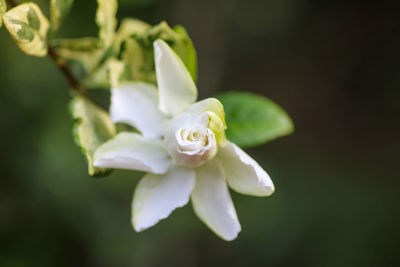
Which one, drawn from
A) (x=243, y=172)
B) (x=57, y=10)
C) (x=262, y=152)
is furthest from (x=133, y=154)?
(x=262, y=152)

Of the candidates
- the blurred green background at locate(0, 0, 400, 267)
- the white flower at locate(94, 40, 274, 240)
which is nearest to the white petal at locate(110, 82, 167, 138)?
the white flower at locate(94, 40, 274, 240)

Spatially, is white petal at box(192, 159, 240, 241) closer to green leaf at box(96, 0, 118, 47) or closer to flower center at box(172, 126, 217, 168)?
flower center at box(172, 126, 217, 168)

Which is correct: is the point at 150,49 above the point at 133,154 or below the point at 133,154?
above

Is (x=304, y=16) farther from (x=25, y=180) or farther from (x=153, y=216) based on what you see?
(x=153, y=216)

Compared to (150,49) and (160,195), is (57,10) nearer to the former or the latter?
(150,49)

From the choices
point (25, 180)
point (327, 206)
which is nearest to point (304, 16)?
point (327, 206)

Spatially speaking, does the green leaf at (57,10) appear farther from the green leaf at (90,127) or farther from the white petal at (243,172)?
the white petal at (243,172)

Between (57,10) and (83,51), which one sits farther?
(83,51)
